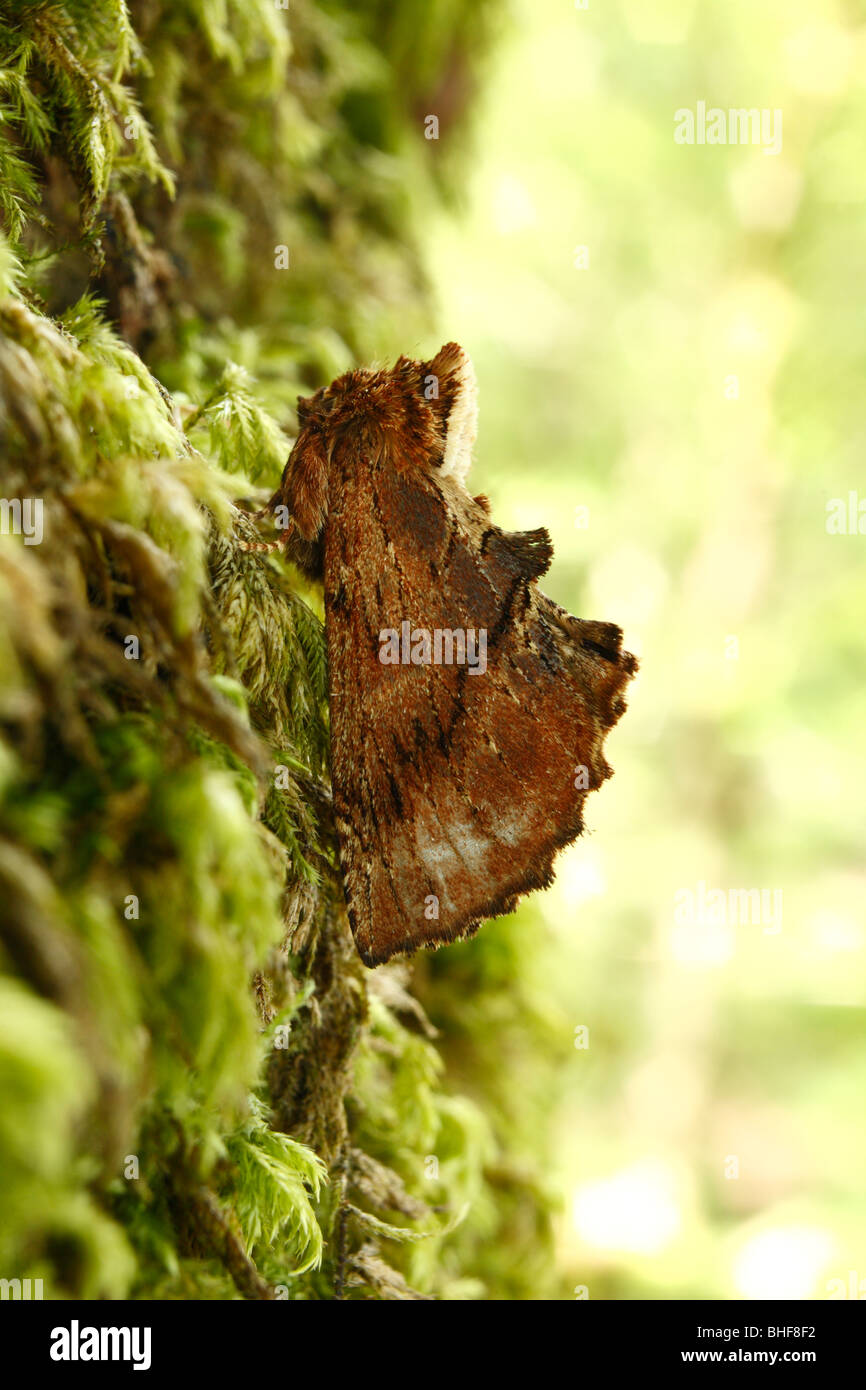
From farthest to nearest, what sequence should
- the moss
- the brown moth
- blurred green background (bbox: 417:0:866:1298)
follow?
blurred green background (bbox: 417:0:866:1298)
the brown moth
the moss

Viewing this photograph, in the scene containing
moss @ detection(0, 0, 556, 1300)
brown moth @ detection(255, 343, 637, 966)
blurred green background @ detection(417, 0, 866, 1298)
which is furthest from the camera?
blurred green background @ detection(417, 0, 866, 1298)

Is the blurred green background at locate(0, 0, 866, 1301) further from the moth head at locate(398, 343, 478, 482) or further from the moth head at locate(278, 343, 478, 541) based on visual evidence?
the moth head at locate(398, 343, 478, 482)

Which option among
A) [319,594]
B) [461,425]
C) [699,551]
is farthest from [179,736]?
[699,551]

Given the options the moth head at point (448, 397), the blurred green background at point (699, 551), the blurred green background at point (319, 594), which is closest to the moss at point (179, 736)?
the blurred green background at point (319, 594)

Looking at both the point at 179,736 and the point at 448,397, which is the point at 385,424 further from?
the point at 179,736

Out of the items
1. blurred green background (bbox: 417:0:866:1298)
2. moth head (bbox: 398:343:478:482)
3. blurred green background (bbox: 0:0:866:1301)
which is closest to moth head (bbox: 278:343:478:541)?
moth head (bbox: 398:343:478:482)
